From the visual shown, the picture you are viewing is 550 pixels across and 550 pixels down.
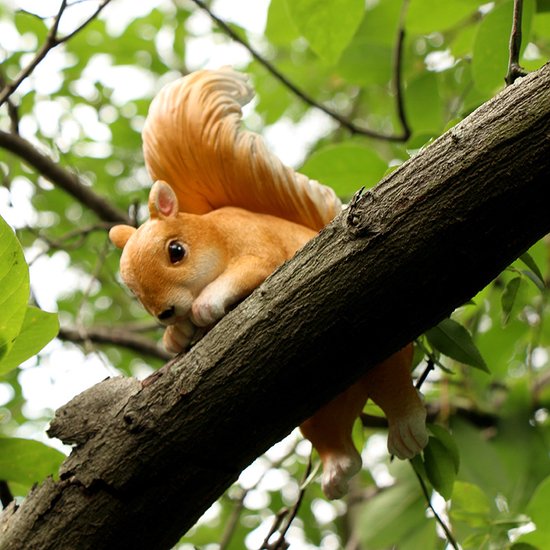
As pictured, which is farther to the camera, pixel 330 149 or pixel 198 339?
pixel 330 149

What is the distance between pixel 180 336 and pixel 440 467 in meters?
0.40

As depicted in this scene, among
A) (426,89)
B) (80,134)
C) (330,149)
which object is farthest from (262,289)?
(80,134)

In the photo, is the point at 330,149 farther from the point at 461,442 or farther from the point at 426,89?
the point at 461,442

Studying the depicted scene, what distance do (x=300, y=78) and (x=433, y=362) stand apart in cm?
157

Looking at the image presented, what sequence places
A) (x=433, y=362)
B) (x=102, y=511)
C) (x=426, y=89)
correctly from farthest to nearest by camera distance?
(x=426, y=89) → (x=433, y=362) → (x=102, y=511)

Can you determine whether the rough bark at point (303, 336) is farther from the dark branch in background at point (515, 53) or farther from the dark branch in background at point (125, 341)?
the dark branch in background at point (125, 341)

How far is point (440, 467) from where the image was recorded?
108 cm

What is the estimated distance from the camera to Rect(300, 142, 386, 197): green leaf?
1.28 metres

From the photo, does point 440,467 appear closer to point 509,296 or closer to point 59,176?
point 509,296

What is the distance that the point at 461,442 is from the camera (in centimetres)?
187

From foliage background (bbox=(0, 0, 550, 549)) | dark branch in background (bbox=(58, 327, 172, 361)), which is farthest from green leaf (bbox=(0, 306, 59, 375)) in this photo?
dark branch in background (bbox=(58, 327, 172, 361))

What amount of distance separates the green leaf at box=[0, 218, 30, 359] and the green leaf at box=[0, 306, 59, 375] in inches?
2.8

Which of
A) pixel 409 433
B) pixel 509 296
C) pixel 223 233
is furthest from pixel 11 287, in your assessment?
pixel 509 296

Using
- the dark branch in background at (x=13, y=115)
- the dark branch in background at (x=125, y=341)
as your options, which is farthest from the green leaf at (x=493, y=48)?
the dark branch in background at (x=125, y=341)
